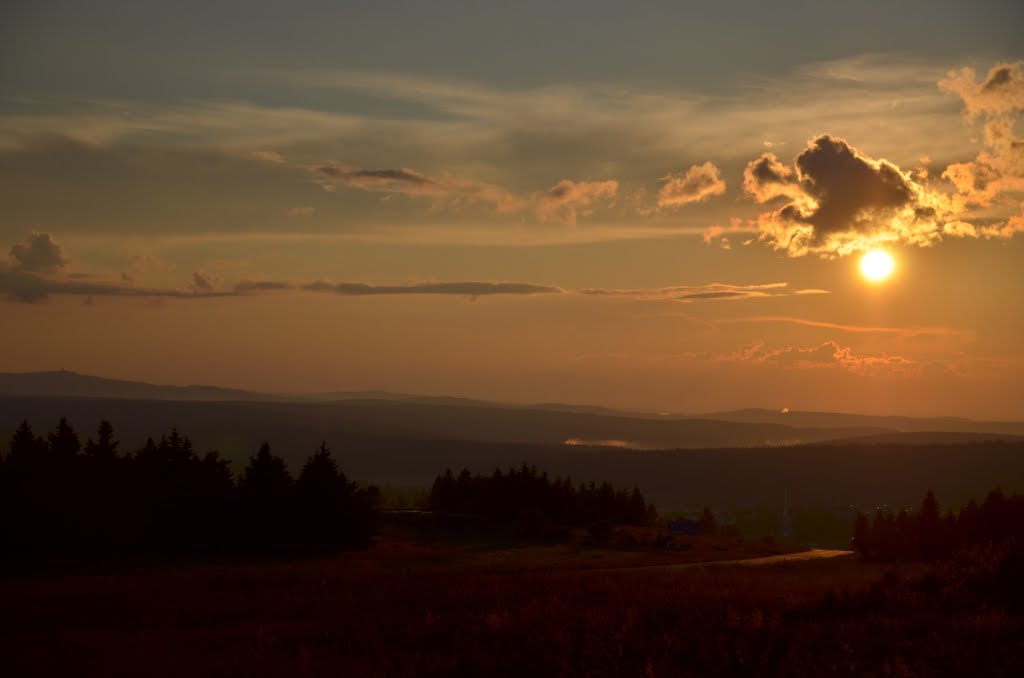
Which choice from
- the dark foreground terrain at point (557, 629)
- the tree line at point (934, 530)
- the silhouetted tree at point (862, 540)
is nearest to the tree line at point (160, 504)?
the dark foreground terrain at point (557, 629)

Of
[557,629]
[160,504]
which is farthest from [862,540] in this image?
[557,629]

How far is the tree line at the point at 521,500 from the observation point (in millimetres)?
103775

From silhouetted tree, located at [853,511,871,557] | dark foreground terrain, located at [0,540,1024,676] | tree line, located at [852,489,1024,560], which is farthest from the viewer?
silhouetted tree, located at [853,511,871,557]

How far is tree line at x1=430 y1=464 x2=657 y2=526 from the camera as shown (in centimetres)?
10378

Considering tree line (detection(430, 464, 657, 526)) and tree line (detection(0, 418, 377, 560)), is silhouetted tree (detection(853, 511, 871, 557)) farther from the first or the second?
tree line (detection(0, 418, 377, 560))

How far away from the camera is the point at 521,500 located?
104000 mm

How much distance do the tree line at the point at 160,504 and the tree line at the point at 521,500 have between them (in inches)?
1455

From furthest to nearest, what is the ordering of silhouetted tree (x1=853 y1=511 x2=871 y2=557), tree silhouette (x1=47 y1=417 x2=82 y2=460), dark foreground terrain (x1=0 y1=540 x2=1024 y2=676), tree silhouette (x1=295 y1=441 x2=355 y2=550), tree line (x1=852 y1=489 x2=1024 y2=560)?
1. silhouetted tree (x1=853 y1=511 x2=871 y2=557)
2. tree line (x1=852 y1=489 x2=1024 y2=560)
3. tree silhouette (x1=295 y1=441 x2=355 y2=550)
4. tree silhouette (x1=47 y1=417 x2=82 y2=460)
5. dark foreground terrain (x1=0 y1=540 x2=1024 y2=676)

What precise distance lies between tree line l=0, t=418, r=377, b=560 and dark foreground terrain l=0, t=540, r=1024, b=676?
30.5 metres

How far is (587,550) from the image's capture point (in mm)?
74188

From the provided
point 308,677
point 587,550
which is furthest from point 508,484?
point 308,677

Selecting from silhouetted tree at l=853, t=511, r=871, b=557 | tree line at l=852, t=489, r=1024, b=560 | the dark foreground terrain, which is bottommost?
silhouetted tree at l=853, t=511, r=871, b=557

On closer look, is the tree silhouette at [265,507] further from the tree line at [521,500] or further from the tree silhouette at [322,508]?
the tree line at [521,500]

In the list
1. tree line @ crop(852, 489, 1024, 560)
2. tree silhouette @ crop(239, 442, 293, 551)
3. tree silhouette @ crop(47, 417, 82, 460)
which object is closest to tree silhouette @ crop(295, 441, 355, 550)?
tree silhouette @ crop(239, 442, 293, 551)
